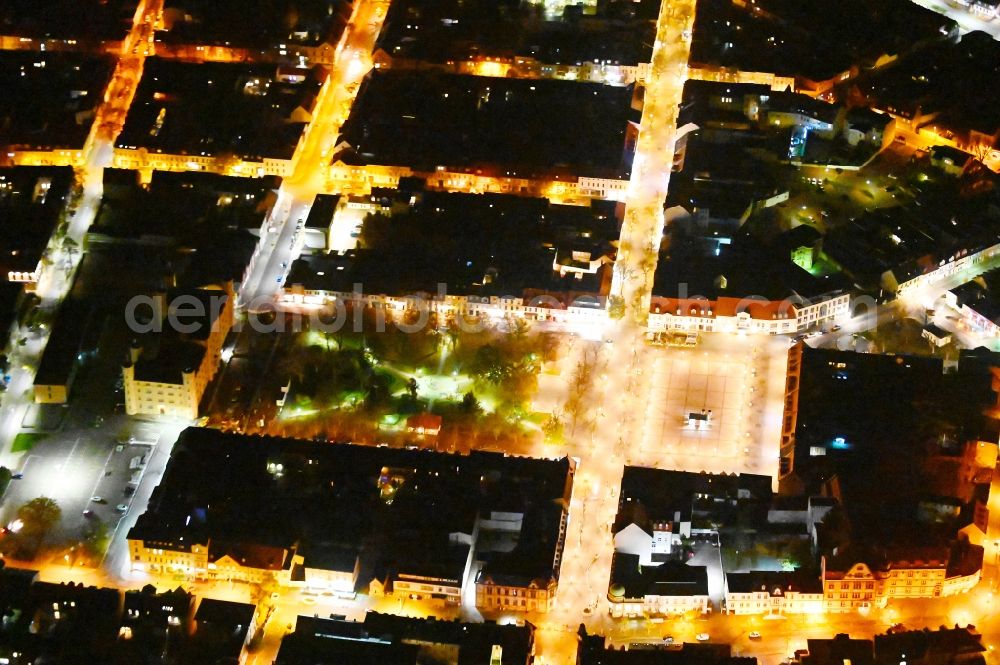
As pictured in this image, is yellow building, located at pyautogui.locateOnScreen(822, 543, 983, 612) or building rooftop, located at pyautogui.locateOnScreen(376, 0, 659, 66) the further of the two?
building rooftop, located at pyautogui.locateOnScreen(376, 0, 659, 66)

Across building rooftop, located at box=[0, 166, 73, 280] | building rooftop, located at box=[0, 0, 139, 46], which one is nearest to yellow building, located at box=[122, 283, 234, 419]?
building rooftop, located at box=[0, 166, 73, 280]

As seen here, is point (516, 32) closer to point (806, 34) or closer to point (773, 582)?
point (806, 34)

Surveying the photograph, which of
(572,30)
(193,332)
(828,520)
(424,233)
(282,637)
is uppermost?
(572,30)

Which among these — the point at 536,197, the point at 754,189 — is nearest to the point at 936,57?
the point at 754,189

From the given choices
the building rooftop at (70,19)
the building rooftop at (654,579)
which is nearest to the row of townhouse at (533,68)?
the building rooftop at (70,19)

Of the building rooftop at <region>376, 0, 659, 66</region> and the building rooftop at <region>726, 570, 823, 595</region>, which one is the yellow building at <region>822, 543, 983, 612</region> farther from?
the building rooftop at <region>376, 0, 659, 66</region>

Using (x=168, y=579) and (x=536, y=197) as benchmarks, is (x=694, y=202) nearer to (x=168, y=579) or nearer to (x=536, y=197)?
(x=536, y=197)
